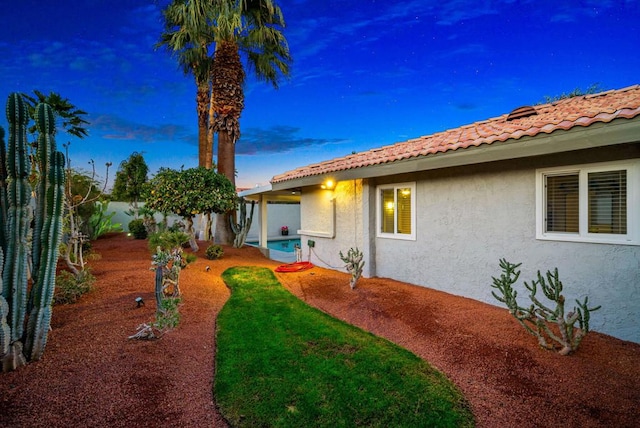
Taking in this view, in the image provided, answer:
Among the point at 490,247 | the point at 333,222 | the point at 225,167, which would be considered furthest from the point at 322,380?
the point at 225,167

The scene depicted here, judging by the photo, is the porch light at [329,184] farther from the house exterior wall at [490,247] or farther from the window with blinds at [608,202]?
the window with blinds at [608,202]

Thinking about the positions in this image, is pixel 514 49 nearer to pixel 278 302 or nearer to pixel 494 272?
pixel 494 272

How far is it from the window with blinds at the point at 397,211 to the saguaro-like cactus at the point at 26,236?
23.7ft

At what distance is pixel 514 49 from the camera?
13.4 metres

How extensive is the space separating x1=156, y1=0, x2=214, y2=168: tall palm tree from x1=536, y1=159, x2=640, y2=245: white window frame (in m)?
14.4

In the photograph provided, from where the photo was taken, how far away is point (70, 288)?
5863 mm

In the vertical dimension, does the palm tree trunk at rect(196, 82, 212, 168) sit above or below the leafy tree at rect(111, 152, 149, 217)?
above

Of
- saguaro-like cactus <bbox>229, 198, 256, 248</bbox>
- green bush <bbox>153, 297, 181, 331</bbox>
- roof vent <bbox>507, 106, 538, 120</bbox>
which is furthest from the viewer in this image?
saguaro-like cactus <bbox>229, 198, 256, 248</bbox>

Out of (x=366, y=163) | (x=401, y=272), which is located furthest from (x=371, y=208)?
(x=401, y=272)

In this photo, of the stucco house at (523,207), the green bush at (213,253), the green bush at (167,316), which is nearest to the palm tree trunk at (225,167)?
the green bush at (213,253)

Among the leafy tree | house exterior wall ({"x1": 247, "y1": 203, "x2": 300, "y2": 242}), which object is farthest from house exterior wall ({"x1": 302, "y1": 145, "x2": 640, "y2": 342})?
house exterior wall ({"x1": 247, "y1": 203, "x2": 300, "y2": 242})

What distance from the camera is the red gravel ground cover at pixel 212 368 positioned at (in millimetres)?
3025

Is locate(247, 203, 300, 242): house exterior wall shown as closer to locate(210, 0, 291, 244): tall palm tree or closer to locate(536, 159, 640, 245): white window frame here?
locate(210, 0, 291, 244): tall palm tree

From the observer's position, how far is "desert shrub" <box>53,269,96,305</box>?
570cm
